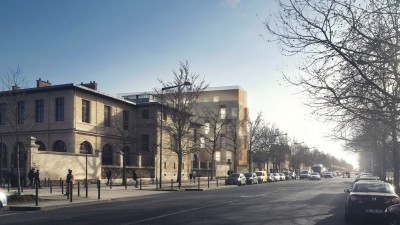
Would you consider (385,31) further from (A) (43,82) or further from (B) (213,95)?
(B) (213,95)

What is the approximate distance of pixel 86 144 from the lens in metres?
53.7

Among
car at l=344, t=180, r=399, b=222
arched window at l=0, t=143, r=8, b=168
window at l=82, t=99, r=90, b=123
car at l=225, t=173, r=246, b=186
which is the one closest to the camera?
car at l=344, t=180, r=399, b=222

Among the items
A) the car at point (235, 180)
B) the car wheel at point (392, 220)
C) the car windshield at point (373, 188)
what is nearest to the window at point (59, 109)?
the car at point (235, 180)

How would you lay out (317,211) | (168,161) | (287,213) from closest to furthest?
1. (287,213)
2. (317,211)
3. (168,161)

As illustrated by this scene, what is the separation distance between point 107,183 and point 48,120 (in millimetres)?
11735

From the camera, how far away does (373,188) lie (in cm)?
1609

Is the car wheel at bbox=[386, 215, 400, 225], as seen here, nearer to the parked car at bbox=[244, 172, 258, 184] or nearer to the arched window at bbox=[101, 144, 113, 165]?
the arched window at bbox=[101, 144, 113, 165]

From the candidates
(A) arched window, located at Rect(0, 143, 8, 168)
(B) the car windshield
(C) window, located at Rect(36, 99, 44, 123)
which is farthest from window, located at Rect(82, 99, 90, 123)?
(B) the car windshield

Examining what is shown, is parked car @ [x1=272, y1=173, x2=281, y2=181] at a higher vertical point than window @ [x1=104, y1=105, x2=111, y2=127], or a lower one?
lower

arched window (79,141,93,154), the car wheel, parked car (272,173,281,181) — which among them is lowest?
parked car (272,173,281,181)

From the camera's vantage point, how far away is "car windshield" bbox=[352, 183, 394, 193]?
15916mm

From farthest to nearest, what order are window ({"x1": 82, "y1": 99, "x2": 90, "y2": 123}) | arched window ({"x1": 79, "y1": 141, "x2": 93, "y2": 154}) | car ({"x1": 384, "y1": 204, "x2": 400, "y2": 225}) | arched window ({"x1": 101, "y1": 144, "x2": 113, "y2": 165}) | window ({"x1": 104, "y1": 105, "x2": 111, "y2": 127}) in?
window ({"x1": 104, "y1": 105, "x2": 111, "y2": 127})
arched window ({"x1": 101, "y1": 144, "x2": 113, "y2": 165})
window ({"x1": 82, "y1": 99, "x2": 90, "y2": 123})
arched window ({"x1": 79, "y1": 141, "x2": 93, "y2": 154})
car ({"x1": 384, "y1": 204, "x2": 400, "y2": 225})

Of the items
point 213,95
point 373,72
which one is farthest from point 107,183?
point 213,95

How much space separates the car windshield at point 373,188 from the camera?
15.9 meters
